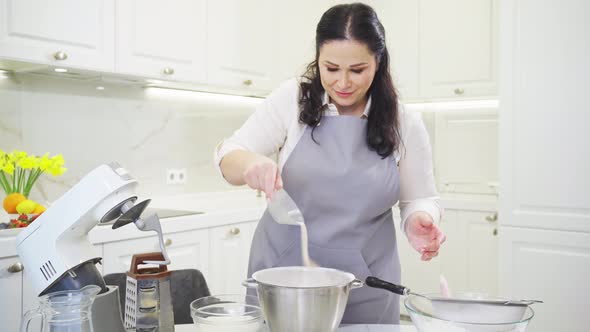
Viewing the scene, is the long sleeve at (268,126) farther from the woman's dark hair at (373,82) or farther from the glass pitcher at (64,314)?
the glass pitcher at (64,314)

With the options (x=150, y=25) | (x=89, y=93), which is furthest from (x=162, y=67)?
(x=89, y=93)

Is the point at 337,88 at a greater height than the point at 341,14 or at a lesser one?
lesser

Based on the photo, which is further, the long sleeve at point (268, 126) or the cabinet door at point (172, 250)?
the cabinet door at point (172, 250)

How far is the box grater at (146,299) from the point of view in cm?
88

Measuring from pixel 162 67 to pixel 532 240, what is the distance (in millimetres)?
1858

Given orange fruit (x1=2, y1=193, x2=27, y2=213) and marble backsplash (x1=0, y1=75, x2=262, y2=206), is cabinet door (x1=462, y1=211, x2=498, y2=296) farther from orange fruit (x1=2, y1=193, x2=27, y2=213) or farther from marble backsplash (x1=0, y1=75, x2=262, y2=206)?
orange fruit (x1=2, y1=193, x2=27, y2=213)

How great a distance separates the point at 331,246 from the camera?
1.37 metres

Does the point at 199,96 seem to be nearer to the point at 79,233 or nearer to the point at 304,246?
the point at 304,246

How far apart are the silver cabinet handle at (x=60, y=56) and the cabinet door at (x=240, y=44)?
0.77 m

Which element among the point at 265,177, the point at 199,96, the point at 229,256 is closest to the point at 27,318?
the point at 265,177

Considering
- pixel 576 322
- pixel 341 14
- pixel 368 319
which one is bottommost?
pixel 576 322

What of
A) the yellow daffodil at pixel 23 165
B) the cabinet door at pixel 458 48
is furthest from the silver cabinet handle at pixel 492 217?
the yellow daffodil at pixel 23 165

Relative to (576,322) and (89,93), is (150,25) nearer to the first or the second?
(89,93)

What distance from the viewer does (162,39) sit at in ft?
8.31
